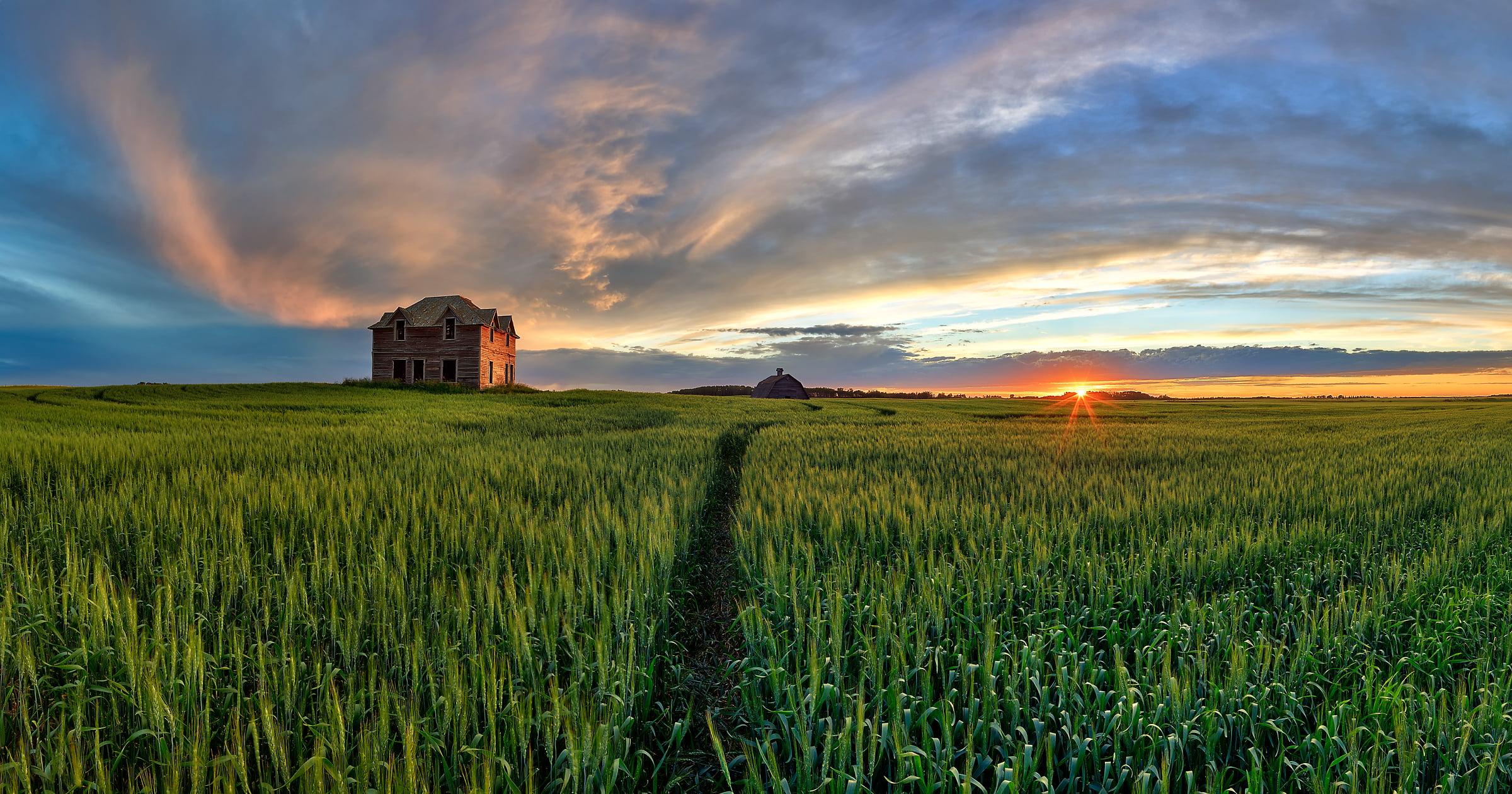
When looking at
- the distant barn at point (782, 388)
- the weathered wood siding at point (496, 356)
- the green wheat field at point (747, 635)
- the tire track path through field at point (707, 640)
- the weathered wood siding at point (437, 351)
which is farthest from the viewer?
the distant barn at point (782, 388)

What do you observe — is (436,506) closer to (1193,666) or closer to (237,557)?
(237,557)

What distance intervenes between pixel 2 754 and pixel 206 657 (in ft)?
2.16

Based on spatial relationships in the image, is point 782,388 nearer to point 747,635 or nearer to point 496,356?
point 496,356

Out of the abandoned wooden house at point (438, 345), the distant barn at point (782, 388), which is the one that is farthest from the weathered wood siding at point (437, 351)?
the distant barn at point (782, 388)

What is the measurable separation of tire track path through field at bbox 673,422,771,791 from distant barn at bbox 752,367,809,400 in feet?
227

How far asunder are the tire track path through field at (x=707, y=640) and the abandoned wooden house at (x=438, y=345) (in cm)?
4274

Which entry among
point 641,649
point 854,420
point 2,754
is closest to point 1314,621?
point 641,649

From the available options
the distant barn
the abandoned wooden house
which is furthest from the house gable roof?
the distant barn

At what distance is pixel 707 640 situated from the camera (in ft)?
13.9

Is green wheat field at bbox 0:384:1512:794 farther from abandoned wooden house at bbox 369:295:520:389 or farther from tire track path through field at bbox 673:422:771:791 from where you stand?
abandoned wooden house at bbox 369:295:520:389

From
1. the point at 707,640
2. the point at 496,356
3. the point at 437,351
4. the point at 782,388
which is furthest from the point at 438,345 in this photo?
the point at 707,640

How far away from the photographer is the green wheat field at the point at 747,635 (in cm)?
232

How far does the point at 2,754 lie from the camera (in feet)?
7.83

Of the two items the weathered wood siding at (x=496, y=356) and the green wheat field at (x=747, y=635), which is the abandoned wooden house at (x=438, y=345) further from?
the green wheat field at (x=747, y=635)
